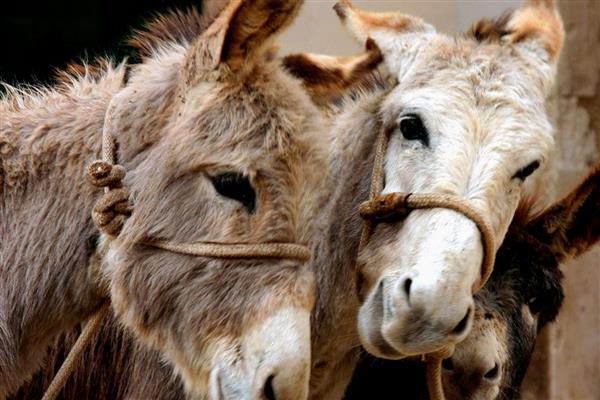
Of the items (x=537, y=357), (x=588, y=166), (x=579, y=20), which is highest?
(x=579, y=20)

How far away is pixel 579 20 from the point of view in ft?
19.3

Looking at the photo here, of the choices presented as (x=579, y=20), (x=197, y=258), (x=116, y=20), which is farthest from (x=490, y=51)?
(x=116, y=20)

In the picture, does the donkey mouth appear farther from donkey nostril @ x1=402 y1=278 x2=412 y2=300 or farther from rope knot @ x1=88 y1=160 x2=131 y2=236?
rope knot @ x1=88 y1=160 x2=131 y2=236

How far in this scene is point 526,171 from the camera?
11.3 feet

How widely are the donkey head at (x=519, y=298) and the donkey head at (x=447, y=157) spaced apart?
453 mm

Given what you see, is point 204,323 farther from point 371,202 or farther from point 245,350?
point 371,202

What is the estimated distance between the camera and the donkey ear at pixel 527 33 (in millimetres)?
3752

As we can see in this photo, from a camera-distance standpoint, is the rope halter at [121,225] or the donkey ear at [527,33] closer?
the rope halter at [121,225]

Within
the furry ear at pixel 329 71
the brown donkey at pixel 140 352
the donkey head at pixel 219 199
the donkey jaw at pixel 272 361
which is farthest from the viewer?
the furry ear at pixel 329 71

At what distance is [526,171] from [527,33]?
609 millimetres

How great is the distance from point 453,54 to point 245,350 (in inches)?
53.0

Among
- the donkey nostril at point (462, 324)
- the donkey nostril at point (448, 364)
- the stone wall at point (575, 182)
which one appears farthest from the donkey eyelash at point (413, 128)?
the stone wall at point (575, 182)

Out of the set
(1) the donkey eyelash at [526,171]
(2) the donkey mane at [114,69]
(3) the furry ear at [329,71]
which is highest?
(2) the donkey mane at [114,69]

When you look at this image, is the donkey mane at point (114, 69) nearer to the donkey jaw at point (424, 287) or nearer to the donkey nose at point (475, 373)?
the donkey jaw at point (424, 287)
